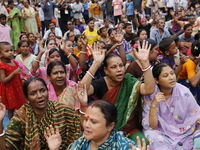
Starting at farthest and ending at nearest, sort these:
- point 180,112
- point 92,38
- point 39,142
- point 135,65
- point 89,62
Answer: point 92,38, point 89,62, point 135,65, point 180,112, point 39,142

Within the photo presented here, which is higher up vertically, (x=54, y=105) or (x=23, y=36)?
(x=23, y=36)

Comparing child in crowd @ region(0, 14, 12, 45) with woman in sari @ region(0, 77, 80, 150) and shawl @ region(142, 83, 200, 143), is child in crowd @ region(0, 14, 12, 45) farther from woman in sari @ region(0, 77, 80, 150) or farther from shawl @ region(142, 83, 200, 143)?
shawl @ region(142, 83, 200, 143)

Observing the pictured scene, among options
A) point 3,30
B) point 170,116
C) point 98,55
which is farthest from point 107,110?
point 3,30

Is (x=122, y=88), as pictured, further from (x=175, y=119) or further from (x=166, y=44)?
(x=166, y=44)

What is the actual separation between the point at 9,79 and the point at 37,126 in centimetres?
152

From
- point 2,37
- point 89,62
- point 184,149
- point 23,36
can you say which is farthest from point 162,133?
point 2,37

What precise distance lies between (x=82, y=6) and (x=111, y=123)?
9.11 meters

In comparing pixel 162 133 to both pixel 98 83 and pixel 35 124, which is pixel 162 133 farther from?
pixel 35 124

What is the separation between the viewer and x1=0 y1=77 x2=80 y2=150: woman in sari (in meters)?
2.33

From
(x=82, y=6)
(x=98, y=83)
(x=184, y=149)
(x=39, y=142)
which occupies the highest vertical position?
(x=82, y=6)

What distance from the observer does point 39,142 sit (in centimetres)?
236

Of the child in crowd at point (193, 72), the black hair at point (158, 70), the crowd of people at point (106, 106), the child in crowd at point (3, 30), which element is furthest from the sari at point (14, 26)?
the black hair at point (158, 70)

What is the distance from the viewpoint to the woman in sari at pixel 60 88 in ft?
9.93

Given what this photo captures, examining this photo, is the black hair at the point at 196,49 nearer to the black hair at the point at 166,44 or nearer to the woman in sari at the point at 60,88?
the black hair at the point at 166,44
